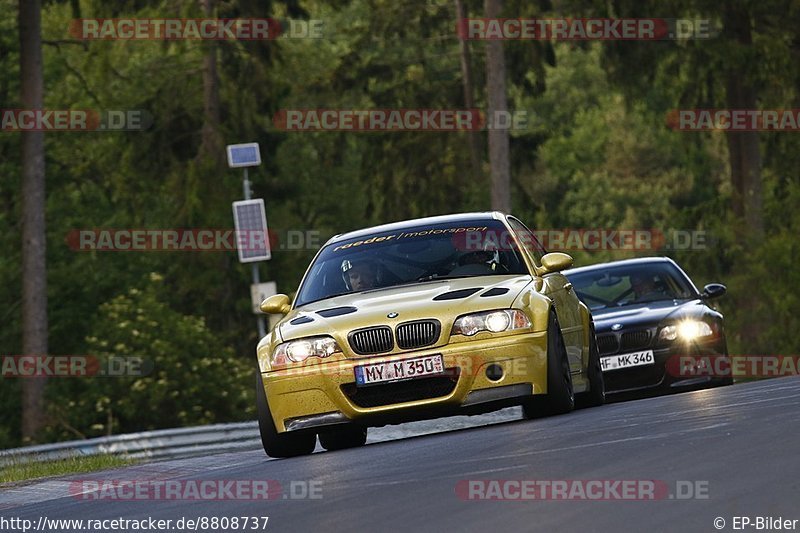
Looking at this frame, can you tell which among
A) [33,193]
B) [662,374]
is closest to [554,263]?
[662,374]

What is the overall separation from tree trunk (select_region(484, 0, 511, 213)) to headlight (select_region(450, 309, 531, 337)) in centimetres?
2502

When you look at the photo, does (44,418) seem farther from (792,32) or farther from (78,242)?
(792,32)

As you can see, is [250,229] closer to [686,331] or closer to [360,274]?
[686,331]

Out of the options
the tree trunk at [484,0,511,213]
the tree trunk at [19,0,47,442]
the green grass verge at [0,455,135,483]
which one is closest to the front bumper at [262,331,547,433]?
the green grass verge at [0,455,135,483]

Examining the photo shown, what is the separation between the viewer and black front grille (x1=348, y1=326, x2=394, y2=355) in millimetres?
Answer: 12734

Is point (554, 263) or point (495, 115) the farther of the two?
point (495, 115)

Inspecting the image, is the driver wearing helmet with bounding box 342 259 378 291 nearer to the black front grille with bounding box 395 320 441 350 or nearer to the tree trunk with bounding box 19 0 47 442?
the black front grille with bounding box 395 320 441 350

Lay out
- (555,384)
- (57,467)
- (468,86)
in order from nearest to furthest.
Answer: (555,384) → (57,467) → (468,86)

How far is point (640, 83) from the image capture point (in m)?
39.9

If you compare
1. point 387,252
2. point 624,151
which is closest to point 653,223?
point 624,151

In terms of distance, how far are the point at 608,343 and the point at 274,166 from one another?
128ft

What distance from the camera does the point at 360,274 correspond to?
559 inches

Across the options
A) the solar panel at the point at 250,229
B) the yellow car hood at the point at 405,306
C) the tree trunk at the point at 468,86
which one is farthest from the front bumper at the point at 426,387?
the tree trunk at the point at 468,86

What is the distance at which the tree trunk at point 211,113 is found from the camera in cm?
5178
